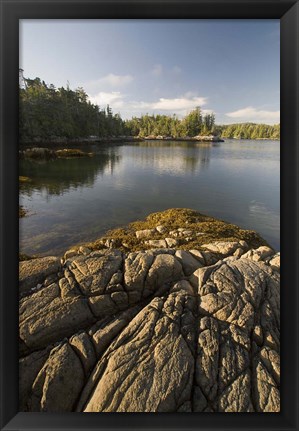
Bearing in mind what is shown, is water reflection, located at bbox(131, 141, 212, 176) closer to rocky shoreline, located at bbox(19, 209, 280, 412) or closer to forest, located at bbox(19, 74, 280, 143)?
forest, located at bbox(19, 74, 280, 143)

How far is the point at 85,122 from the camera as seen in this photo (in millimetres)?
62094

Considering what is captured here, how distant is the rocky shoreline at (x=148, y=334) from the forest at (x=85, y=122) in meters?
2.86

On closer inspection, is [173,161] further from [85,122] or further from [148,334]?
[85,122]

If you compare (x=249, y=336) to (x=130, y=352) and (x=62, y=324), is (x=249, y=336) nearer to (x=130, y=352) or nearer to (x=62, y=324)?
(x=130, y=352)

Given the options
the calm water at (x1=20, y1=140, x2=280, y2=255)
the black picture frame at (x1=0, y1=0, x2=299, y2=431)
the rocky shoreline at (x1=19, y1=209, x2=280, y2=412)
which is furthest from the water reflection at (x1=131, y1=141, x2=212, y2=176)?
the black picture frame at (x1=0, y1=0, x2=299, y2=431)

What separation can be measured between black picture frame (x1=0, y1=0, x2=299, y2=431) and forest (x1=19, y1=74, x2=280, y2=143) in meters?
0.94

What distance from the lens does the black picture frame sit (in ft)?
9.91
